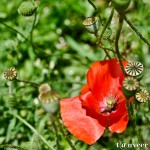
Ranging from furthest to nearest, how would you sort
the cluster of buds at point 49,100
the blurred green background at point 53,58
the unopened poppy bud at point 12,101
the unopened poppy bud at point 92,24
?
the blurred green background at point 53,58, the unopened poppy bud at point 12,101, the unopened poppy bud at point 92,24, the cluster of buds at point 49,100

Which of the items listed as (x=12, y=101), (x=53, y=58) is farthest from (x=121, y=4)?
(x=53, y=58)

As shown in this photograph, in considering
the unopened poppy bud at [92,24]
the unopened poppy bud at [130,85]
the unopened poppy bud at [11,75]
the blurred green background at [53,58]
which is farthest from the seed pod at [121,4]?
the blurred green background at [53,58]

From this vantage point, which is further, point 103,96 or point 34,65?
point 34,65

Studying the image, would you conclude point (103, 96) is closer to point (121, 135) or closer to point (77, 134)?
point (77, 134)

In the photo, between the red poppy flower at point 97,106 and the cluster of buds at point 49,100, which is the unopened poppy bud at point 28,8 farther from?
the cluster of buds at point 49,100

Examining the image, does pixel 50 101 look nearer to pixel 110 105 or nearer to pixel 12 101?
pixel 110 105

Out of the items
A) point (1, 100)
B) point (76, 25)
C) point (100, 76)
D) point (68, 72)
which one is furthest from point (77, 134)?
point (76, 25)
